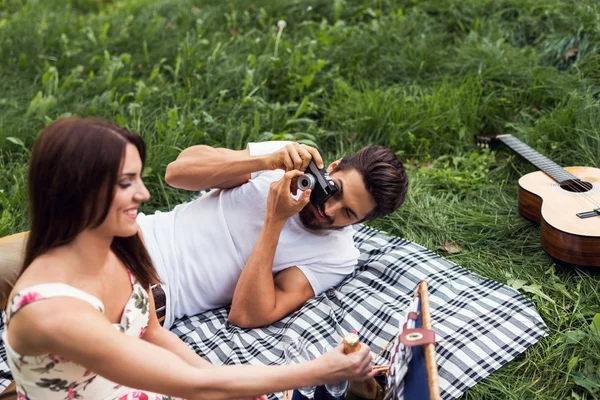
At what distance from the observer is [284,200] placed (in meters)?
2.64

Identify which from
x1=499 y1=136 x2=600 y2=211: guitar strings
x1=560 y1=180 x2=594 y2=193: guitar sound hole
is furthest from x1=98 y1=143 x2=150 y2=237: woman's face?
x1=560 y1=180 x2=594 y2=193: guitar sound hole

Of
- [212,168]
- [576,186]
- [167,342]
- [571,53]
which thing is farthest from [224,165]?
[571,53]

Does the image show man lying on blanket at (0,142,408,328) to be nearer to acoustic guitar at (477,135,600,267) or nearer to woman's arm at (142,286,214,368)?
woman's arm at (142,286,214,368)

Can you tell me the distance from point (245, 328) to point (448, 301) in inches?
35.7

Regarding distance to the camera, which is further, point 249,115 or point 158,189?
point 249,115

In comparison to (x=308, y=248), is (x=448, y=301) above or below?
below

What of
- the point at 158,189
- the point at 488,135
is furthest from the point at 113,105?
the point at 488,135

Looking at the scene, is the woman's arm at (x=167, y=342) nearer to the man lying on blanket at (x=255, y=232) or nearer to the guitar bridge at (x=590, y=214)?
the man lying on blanket at (x=255, y=232)

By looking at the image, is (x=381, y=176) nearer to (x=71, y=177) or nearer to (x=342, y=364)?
(x=342, y=364)

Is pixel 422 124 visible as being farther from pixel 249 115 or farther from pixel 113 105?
pixel 113 105

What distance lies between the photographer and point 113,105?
4.38 metres

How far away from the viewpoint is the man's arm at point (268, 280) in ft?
8.70

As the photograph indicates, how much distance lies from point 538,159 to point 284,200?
1791 mm

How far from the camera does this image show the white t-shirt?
2854mm
